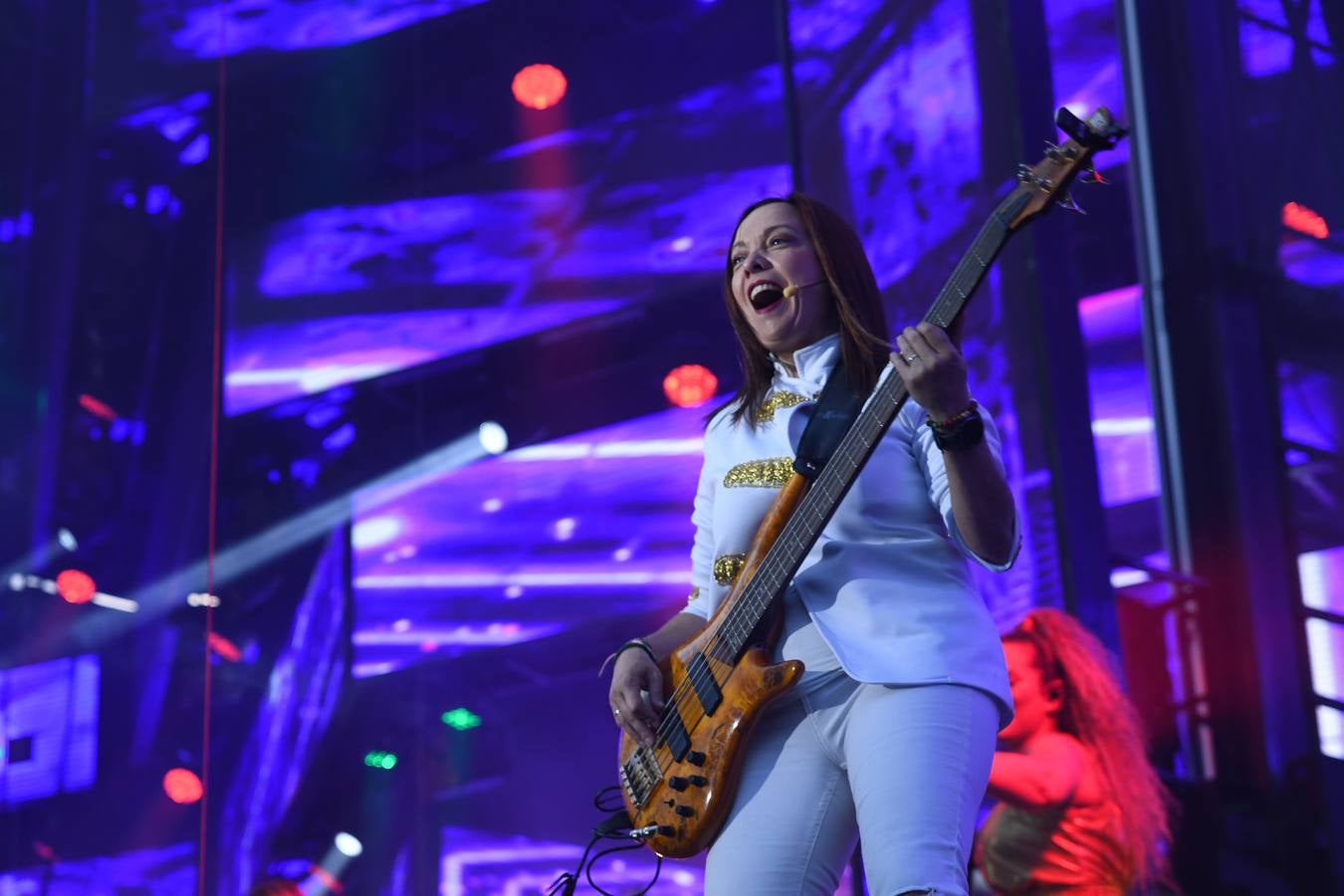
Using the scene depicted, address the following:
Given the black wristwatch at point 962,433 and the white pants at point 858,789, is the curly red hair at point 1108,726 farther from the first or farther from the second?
the black wristwatch at point 962,433

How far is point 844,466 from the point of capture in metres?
1.63

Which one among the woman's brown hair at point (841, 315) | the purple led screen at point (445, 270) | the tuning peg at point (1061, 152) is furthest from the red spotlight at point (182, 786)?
the tuning peg at point (1061, 152)

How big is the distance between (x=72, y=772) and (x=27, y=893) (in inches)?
14.1

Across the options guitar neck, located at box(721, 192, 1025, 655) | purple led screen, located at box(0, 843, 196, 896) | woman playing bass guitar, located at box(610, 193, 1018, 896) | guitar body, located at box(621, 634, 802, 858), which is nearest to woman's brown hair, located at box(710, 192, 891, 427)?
woman playing bass guitar, located at box(610, 193, 1018, 896)

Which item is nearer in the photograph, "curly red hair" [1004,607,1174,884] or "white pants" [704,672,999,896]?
"white pants" [704,672,999,896]

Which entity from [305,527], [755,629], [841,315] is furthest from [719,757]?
[305,527]

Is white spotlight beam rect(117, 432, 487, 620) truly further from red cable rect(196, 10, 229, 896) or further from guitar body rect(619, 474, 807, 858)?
guitar body rect(619, 474, 807, 858)

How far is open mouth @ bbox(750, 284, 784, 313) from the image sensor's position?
1.88 m

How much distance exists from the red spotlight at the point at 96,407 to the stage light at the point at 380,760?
1417mm

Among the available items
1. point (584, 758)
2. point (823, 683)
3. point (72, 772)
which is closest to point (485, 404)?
point (584, 758)

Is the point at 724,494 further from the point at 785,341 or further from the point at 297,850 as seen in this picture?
the point at 297,850

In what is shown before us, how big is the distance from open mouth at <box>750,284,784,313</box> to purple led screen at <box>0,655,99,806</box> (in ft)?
10.5

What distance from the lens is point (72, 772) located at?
423 centimetres

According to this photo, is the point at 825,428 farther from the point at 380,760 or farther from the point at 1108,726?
the point at 380,760
